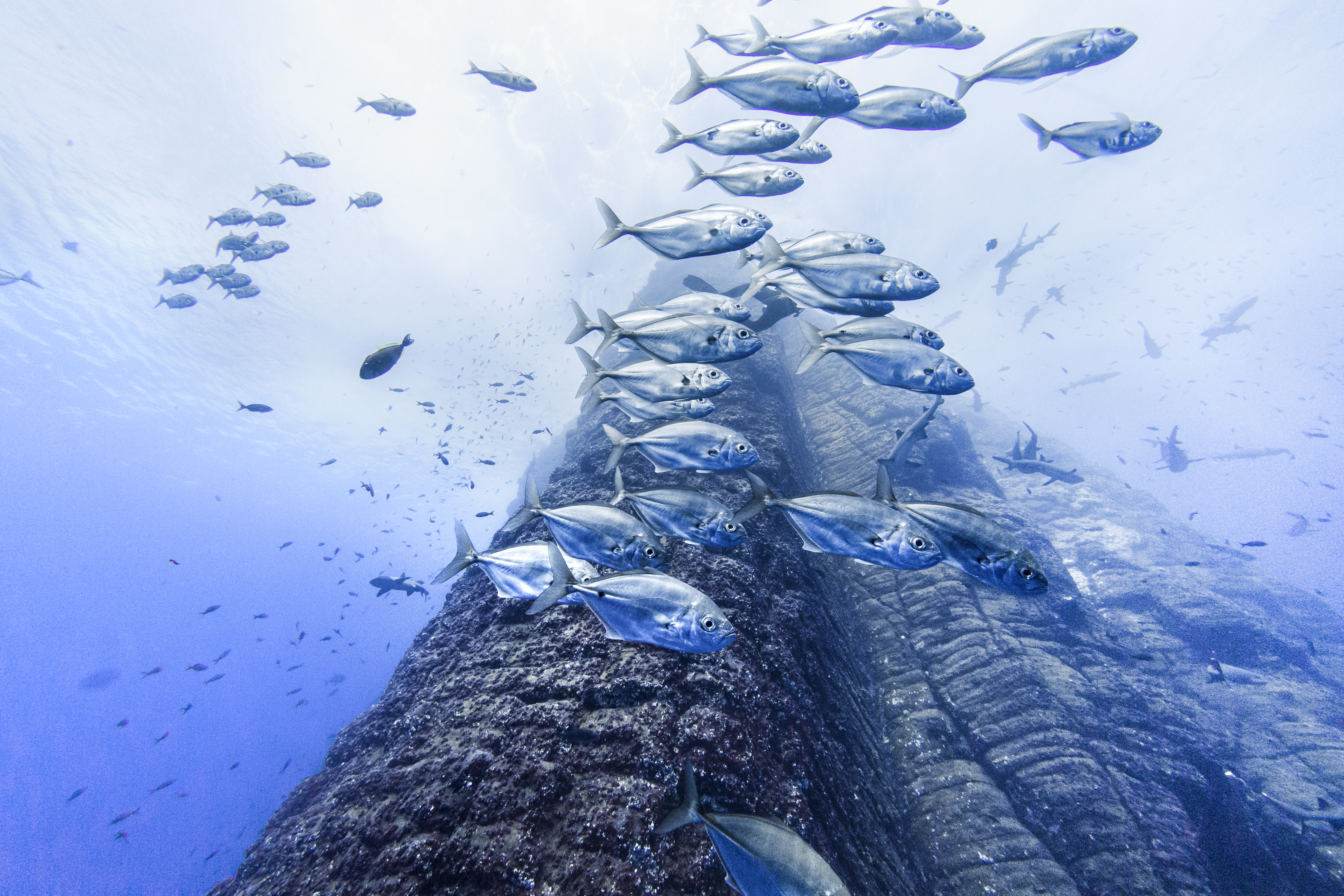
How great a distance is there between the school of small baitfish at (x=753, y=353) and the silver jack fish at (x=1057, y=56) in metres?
0.02

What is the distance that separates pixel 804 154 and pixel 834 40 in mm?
768

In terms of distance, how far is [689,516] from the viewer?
2471 millimetres

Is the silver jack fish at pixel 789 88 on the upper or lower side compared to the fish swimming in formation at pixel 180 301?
lower

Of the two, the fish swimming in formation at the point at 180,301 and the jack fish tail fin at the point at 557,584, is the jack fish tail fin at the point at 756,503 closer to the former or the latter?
the jack fish tail fin at the point at 557,584

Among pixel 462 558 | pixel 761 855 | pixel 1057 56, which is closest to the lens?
pixel 761 855

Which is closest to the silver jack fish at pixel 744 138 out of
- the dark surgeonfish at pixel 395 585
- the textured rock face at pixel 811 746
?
the textured rock face at pixel 811 746

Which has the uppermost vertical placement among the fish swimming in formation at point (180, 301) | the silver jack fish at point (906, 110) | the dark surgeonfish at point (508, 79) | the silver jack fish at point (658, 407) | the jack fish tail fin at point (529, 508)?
the dark surgeonfish at point (508, 79)

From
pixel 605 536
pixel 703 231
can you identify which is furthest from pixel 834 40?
pixel 605 536

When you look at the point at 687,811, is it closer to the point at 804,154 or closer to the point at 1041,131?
the point at 804,154

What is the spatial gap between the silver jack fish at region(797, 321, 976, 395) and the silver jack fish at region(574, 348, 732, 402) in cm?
60

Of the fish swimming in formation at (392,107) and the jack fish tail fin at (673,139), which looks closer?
the jack fish tail fin at (673,139)

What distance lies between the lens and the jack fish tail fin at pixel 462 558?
2582 mm

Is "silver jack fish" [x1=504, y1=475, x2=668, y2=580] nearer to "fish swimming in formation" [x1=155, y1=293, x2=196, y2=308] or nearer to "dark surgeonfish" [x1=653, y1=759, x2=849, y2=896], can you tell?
"dark surgeonfish" [x1=653, y1=759, x2=849, y2=896]

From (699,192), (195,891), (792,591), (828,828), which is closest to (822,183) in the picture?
(699,192)
